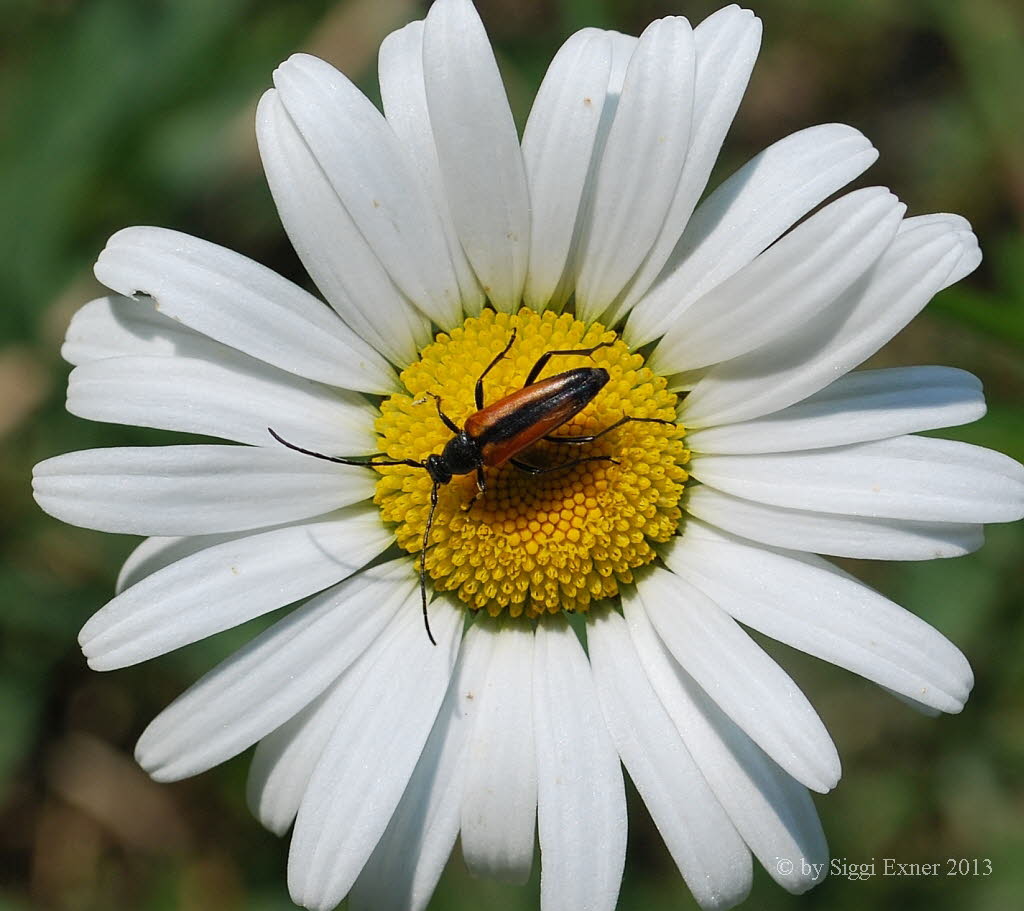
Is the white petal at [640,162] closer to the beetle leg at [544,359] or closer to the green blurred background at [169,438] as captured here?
the beetle leg at [544,359]

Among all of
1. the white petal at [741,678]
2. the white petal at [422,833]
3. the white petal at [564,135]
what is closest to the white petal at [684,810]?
the white petal at [741,678]

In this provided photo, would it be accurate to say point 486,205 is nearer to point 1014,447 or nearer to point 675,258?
point 675,258

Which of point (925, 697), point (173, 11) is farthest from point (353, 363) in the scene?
point (173, 11)

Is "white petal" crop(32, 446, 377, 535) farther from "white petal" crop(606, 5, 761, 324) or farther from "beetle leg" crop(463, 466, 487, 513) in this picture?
"white petal" crop(606, 5, 761, 324)

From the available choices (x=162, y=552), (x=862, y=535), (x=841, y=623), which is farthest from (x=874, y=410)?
(x=162, y=552)

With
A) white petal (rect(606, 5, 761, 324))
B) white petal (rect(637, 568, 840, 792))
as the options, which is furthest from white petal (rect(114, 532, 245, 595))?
white petal (rect(606, 5, 761, 324))
